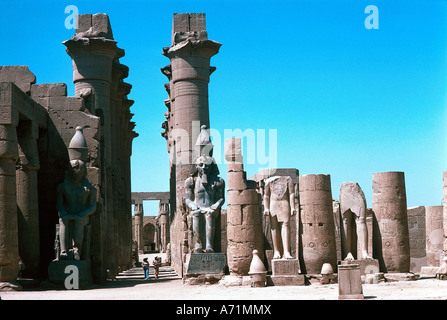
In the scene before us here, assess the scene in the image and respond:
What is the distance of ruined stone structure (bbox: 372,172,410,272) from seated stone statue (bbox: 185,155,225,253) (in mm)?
4218

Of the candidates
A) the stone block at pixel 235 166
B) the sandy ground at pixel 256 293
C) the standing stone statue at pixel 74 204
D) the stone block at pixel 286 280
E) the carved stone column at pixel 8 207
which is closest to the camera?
the sandy ground at pixel 256 293

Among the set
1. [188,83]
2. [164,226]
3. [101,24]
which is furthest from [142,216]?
[188,83]

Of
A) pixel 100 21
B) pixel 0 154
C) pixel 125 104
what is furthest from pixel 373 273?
pixel 125 104

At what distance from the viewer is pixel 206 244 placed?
1925 centimetres

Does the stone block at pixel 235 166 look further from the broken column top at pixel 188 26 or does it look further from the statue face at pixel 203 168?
the broken column top at pixel 188 26

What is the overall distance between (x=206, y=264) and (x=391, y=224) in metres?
4.99

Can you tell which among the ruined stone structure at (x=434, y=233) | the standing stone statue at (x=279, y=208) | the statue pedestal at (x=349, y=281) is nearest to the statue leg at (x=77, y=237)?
the standing stone statue at (x=279, y=208)

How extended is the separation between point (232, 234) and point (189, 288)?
6.48ft

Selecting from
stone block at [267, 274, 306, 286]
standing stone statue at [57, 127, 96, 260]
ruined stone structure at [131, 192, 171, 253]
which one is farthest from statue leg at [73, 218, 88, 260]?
ruined stone structure at [131, 192, 171, 253]

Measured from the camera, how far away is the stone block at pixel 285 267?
1788cm

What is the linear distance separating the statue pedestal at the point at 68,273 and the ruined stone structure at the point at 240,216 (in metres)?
3.82

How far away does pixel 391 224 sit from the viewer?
19.0 meters

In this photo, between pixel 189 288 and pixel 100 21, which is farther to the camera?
pixel 100 21
